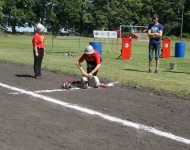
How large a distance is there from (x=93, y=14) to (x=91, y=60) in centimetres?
6859

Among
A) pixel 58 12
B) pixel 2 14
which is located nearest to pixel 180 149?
pixel 2 14

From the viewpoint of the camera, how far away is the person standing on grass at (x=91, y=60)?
8.98 metres

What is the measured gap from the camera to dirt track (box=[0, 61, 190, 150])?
4.66m

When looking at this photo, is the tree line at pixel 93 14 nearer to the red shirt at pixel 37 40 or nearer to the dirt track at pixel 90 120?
the red shirt at pixel 37 40

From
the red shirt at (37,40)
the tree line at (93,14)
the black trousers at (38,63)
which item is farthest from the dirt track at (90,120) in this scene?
the tree line at (93,14)

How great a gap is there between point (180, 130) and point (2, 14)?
64804 millimetres

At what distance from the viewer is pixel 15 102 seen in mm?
7172

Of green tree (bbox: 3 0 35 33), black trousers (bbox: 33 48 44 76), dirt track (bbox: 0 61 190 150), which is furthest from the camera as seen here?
green tree (bbox: 3 0 35 33)

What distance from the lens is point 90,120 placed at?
229 inches

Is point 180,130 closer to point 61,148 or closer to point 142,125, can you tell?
point 142,125

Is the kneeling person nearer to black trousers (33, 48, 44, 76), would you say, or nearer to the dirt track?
the dirt track

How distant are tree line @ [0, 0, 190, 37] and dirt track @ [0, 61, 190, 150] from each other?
206 ft

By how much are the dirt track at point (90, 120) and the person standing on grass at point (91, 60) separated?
1.75ft

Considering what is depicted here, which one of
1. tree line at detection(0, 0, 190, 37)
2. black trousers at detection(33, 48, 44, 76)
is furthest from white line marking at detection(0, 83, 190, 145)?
tree line at detection(0, 0, 190, 37)
